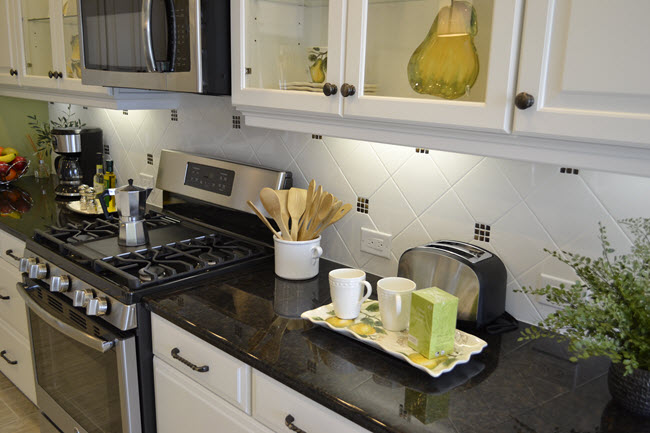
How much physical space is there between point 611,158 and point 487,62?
290mm

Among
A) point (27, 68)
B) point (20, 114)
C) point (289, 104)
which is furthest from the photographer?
point (20, 114)

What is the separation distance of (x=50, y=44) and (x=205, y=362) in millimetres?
1719

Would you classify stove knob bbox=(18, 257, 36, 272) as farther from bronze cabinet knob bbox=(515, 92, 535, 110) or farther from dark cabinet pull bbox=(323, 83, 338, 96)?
bronze cabinet knob bbox=(515, 92, 535, 110)

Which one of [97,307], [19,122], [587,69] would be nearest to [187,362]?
[97,307]

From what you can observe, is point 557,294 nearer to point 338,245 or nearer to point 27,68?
point 338,245

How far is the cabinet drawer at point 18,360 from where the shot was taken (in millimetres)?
2342

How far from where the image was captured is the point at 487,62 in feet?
3.44

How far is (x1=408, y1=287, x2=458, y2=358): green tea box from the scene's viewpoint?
3.75 ft

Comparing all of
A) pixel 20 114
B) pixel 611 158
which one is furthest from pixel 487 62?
pixel 20 114

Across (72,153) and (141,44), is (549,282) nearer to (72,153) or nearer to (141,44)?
(141,44)

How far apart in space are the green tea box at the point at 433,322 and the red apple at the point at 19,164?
260 centimetres

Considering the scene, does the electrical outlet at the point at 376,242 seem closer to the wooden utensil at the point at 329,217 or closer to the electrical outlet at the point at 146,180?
the wooden utensil at the point at 329,217

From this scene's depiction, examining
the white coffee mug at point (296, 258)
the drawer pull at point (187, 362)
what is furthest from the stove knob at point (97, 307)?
the white coffee mug at point (296, 258)

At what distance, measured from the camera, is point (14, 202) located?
8.39 feet
